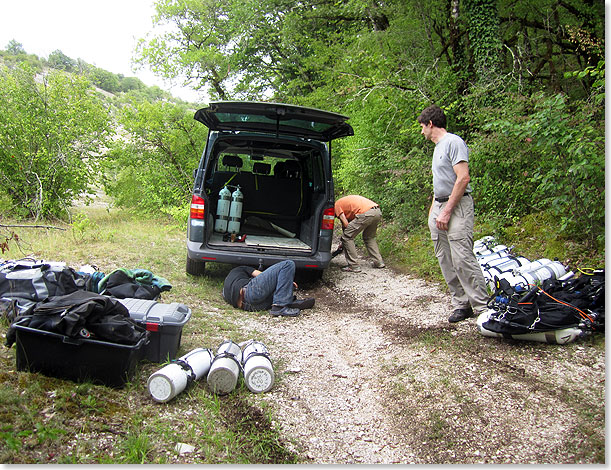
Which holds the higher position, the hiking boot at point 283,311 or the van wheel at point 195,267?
the van wheel at point 195,267

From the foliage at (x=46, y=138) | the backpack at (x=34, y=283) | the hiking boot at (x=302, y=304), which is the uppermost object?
the foliage at (x=46, y=138)

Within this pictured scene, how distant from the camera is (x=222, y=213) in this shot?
20.5 feet

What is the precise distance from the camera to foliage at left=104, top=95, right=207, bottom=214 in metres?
13.6

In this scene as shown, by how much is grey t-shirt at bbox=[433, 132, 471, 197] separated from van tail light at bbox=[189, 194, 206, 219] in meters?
2.72

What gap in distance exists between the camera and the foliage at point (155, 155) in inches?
537

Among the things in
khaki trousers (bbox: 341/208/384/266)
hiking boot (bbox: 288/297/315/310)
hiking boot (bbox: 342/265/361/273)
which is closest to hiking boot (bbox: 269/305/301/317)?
hiking boot (bbox: 288/297/315/310)

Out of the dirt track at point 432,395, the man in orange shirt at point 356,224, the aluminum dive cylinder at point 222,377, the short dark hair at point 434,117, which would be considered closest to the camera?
the dirt track at point 432,395

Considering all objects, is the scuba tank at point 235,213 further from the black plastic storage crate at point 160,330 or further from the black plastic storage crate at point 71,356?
the black plastic storage crate at point 71,356

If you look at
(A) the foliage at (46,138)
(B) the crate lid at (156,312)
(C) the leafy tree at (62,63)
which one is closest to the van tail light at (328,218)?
(B) the crate lid at (156,312)

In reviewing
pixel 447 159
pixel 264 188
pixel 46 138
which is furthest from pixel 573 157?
pixel 46 138

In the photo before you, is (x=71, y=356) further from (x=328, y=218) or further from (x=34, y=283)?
(x=328, y=218)

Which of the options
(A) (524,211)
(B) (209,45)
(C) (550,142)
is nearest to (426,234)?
(A) (524,211)

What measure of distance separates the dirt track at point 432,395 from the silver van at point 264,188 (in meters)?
1.57

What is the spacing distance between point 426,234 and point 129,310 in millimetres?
5795
